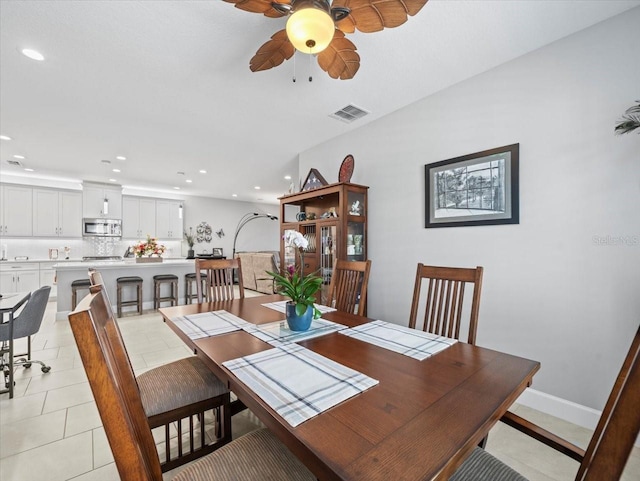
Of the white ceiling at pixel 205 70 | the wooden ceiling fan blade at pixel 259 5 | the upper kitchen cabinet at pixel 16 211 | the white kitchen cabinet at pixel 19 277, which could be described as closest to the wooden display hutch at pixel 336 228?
Result: the white ceiling at pixel 205 70

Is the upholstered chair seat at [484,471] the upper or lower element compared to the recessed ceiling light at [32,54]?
lower

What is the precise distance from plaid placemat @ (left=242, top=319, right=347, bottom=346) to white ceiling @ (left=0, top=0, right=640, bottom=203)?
196 centimetres

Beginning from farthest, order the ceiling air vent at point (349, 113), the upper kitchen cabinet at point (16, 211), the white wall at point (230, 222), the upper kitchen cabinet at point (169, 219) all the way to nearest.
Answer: the white wall at point (230, 222), the upper kitchen cabinet at point (169, 219), the upper kitchen cabinet at point (16, 211), the ceiling air vent at point (349, 113)

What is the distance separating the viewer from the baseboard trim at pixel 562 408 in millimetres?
1939

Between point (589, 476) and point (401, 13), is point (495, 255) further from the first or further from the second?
point (589, 476)

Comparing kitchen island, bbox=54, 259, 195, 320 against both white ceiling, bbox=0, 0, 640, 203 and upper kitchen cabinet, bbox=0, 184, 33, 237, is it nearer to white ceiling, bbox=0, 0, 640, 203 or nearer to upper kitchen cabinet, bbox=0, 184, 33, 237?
white ceiling, bbox=0, 0, 640, 203

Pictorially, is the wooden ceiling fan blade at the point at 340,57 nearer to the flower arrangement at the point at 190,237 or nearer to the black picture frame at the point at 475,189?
the black picture frame at the point at 475,189

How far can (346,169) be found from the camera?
3730 millimetres

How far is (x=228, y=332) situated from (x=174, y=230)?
306 inches

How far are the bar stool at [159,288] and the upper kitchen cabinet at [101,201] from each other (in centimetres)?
296

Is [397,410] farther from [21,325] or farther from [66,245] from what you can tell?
[66,245]

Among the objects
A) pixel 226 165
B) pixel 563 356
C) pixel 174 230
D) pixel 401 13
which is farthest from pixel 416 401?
pixel 174 230

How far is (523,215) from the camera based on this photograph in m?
2.26

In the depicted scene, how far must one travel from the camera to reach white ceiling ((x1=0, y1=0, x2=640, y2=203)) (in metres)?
1.87
